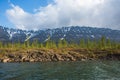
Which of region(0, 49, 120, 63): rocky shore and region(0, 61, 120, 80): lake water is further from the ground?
region(0, 49, 120, 63): rocky shore

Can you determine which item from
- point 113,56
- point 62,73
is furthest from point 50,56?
point 62,73

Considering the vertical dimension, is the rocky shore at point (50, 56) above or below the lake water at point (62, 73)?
above

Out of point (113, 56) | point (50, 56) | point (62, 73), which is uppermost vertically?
point (50, 56)

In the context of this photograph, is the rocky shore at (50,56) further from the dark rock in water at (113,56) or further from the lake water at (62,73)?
the lake water at (62,73)

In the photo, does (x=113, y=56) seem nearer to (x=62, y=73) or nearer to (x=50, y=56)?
(x=50, y=56)

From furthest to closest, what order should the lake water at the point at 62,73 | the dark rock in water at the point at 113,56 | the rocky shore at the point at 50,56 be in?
the dark rock in water at the point at 113,56 → the rocky shore at the point at 50,56 → the lake water at the point at 62,73

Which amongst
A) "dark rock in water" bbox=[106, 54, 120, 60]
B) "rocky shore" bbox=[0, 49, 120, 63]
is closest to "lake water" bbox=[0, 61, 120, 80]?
"rocky shore" bbox=[0, 49, 120, 63]

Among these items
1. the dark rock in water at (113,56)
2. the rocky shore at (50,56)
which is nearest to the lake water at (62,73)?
the rocky shore at (50,56)

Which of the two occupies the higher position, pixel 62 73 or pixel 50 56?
pixel 50 56

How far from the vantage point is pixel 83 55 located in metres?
168

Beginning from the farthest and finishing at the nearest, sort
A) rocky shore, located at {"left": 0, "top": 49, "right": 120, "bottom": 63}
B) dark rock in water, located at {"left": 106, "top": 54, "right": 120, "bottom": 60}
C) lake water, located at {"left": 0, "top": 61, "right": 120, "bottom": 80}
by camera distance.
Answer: dark rock in water, located at {"left": 106, "top": 54, "right": 120, "bottom": 60} < rocky shore, located at {"left": 0, "top": 49, "right": 120, "bottom": 63} < lake water, located at {"left": 0, "top": 61, "right": 120, "bottom": 80}

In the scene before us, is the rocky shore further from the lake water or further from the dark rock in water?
the lake water

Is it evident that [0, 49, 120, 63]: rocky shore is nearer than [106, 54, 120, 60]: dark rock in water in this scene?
Yes

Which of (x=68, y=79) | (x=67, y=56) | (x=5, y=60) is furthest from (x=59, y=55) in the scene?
(x=68, y=79)
